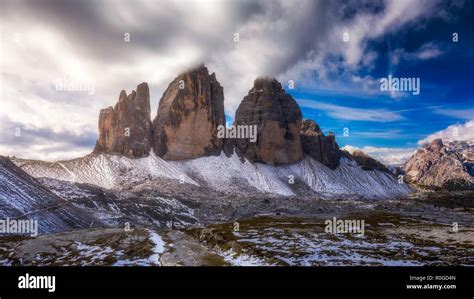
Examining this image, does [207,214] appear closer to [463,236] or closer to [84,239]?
[84,239]

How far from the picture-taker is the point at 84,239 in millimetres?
64812

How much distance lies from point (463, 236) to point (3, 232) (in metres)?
90.9

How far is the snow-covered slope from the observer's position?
255 feet

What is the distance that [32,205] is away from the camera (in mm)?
83312

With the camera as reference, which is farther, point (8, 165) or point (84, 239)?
point (8, 165)

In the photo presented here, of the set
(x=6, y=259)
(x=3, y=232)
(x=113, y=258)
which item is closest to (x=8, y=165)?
(x=3, y=232)

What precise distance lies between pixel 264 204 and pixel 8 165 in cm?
10304

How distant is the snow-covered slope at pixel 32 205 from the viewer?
7788cm
